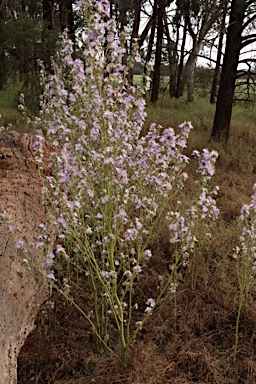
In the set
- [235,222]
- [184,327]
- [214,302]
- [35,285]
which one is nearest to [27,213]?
[35,285]

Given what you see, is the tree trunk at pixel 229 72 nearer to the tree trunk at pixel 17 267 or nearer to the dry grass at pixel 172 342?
the dry grass at pixel 172 342

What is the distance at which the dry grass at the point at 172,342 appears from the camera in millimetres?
2650

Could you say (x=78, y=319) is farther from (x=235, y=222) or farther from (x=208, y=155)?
(x=235, y=222)

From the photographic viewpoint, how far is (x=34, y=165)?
3961mm

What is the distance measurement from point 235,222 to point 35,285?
9.52ft

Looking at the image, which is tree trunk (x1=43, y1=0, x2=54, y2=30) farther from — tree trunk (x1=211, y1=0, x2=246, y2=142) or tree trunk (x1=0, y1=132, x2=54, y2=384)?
tree trunk (x1=0, y1=132, x2=54, y2=384)

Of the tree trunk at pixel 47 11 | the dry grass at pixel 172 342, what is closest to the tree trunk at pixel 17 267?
the dry grass at pixel 172 342

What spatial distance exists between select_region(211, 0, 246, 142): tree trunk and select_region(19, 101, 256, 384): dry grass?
4.92 meters

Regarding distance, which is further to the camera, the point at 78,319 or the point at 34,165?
the point at 34,165

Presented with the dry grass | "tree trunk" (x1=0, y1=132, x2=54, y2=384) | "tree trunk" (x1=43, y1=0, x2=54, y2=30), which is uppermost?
"tree trunk" (x1=43, y1=0, x2=54, y2=30)

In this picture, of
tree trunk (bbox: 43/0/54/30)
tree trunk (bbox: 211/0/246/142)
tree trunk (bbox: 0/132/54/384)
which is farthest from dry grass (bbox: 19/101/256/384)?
tree trunk (bbox: 43/0/54/30)

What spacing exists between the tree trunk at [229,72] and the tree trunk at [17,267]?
570cm

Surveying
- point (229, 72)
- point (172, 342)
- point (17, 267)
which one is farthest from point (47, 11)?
point (172, 342)

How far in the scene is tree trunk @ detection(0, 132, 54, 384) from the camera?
210cm
